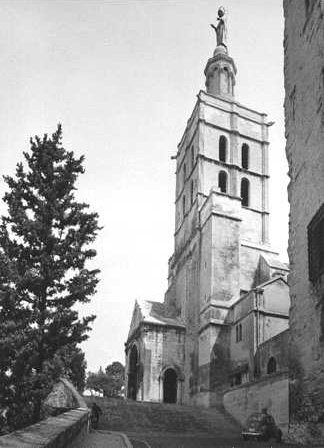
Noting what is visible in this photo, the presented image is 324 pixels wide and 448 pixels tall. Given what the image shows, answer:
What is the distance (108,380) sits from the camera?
66.2 meters

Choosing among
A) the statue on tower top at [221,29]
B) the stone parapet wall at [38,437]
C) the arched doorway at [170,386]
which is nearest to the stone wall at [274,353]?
the arched doorway at [170,386]

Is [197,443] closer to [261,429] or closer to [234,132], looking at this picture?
[261,429]

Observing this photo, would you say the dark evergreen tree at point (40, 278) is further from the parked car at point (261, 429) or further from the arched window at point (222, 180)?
the arched window at point (222, 180)

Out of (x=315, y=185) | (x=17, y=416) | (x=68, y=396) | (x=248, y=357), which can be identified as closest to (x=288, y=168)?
(x=315, y=185)

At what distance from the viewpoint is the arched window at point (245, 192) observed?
39.0 metres

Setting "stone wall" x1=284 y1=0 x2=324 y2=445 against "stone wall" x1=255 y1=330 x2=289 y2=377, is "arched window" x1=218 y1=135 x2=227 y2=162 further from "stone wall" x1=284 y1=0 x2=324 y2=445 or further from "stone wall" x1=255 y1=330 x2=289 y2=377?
"stone wall" x1=284 y1=0 x2=324 y2=445

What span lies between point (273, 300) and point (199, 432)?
9.59m

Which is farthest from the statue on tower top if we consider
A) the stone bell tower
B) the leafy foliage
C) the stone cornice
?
the leafy foliage

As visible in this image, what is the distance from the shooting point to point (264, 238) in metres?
37.6

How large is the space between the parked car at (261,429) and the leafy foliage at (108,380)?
49.3 metres

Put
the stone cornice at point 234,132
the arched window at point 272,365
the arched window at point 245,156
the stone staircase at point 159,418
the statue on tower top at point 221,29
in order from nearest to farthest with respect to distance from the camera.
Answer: the stone staircase at point 159,418, the arched window at point 272,365, the stone cornice at point 234,132, the arched window at point 245,156, the statue on tower top at point 221,29

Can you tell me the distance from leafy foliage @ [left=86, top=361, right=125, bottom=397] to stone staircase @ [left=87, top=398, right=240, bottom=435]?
40.6m

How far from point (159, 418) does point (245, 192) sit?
70.2 feet

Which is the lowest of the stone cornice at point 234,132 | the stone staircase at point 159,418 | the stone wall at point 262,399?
the stone staircase at point 159,418
